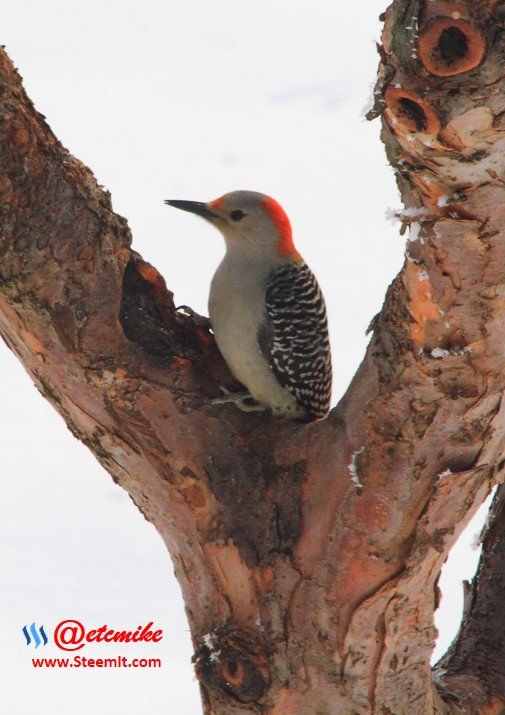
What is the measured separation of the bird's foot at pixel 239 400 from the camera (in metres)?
3.39

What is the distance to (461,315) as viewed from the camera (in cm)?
254

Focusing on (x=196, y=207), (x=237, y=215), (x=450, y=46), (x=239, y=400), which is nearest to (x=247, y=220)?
(x=237, y=215)

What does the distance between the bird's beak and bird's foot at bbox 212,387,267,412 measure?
994 millimetres

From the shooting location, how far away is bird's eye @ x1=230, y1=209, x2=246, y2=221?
421 centimetres

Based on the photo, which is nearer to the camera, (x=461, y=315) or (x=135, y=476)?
(x=461, y=315)

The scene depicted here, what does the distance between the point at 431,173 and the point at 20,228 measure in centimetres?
145

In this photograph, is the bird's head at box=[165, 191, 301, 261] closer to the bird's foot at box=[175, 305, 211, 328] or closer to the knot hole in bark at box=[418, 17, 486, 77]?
the bird's foot at box=[175, 305, 211, 328]

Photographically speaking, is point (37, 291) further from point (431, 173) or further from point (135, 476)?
point (431, 173)

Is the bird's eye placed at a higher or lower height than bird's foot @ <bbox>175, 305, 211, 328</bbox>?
higher

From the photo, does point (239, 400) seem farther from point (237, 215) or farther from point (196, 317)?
point (237, 215)

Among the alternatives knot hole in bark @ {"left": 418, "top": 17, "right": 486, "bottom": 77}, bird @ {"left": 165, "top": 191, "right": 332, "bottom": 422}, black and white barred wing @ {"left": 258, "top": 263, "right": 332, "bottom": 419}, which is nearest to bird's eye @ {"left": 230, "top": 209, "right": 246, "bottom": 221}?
bird @ {"left": 165, "top": 191, "right": 332, "bottom": 422}

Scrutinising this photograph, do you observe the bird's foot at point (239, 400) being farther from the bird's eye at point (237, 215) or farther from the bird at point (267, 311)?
the bird's eye at point (237, 215)

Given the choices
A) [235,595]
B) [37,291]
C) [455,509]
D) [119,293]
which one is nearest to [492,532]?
[455,509]

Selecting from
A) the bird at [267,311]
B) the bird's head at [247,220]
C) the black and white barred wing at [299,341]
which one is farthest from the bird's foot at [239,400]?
the bird's head at [247,220]
